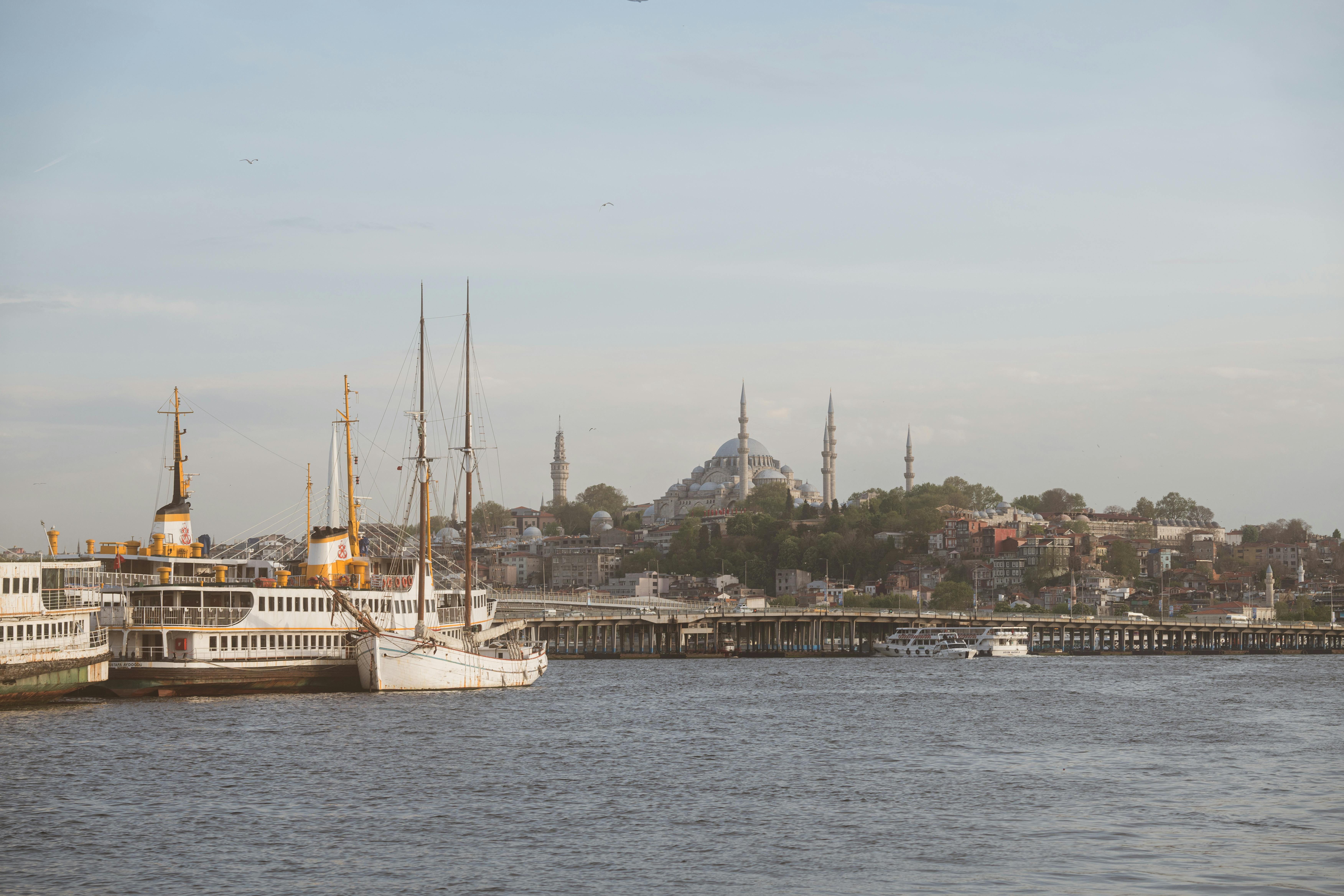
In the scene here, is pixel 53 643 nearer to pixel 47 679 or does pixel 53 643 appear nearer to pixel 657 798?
pixel 47 679

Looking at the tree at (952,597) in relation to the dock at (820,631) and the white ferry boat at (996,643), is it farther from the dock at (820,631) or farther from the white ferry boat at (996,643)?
the white ferry boat at (996,643)

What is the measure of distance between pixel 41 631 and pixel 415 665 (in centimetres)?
1206

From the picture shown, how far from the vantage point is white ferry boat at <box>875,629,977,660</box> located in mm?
106688

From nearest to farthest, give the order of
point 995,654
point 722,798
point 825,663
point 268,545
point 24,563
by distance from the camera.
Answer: point 722,798
point 24,563
point 825,663
point 995,654
point 268,545

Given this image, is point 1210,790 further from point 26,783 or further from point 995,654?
point 995,654

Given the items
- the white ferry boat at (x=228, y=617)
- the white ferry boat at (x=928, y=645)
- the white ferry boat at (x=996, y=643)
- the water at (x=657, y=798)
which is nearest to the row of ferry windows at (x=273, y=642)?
the white ferry boat at (x=228, y=617)

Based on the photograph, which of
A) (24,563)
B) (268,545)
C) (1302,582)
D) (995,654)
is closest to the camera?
(24,563)

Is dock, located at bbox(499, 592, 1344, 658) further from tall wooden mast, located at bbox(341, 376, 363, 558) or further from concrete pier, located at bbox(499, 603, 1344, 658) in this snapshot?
tall wooden mast, located at bbox(341, 376, 363, 558)

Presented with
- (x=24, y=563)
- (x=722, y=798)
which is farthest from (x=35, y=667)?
(x=722, y=798)

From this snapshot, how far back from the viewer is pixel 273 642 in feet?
170

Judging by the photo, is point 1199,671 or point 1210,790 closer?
point 1210,790

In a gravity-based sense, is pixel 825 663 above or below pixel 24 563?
below

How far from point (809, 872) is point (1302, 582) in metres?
178

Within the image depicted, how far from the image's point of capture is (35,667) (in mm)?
44781
